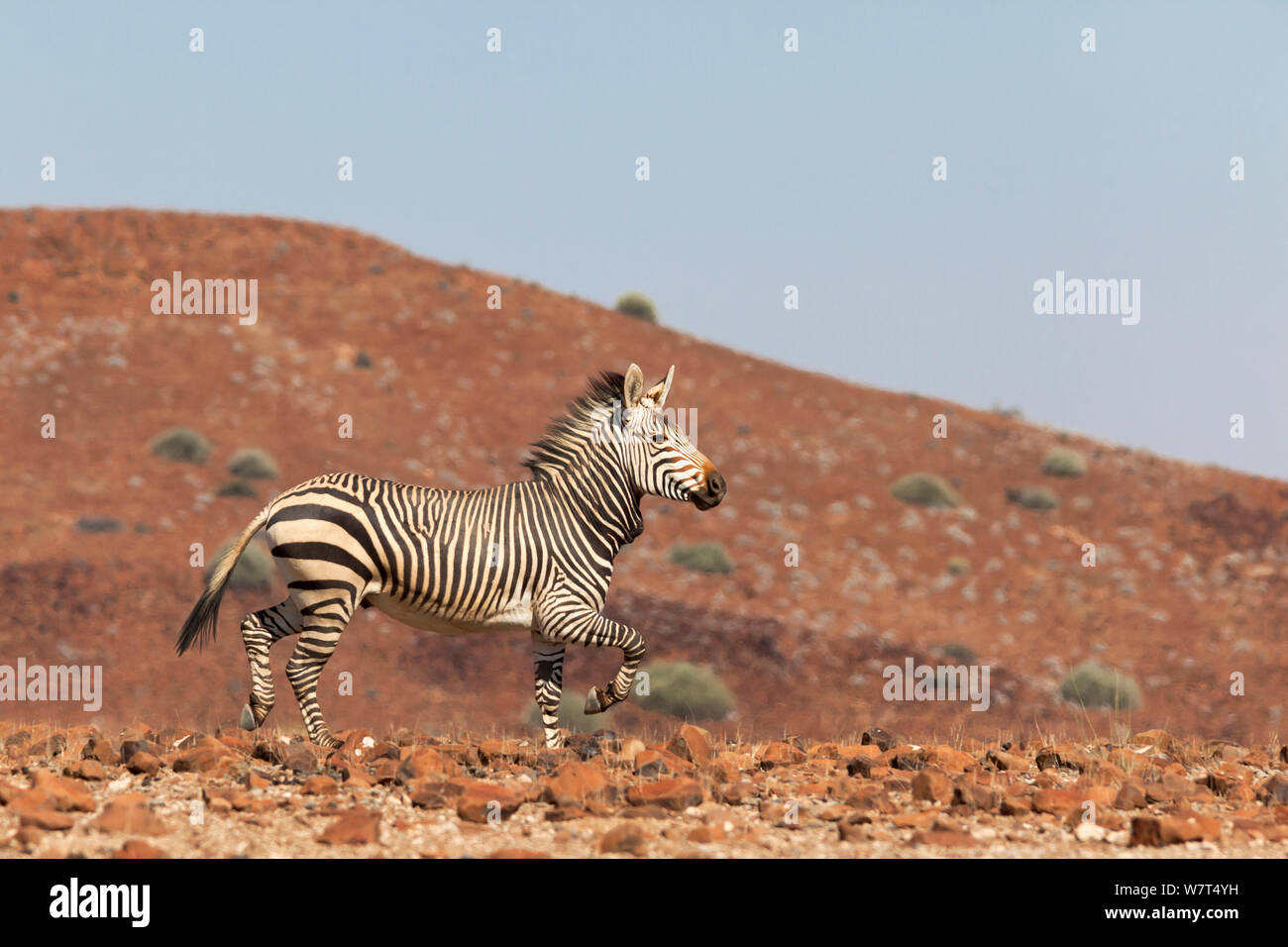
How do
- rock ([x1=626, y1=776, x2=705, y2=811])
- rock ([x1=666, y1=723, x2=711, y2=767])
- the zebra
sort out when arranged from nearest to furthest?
rock ([x1=626, y1=776, x2=705, y2=811])
the zebra
rock ([x1=666, y1=723, x2=711, y2=767])

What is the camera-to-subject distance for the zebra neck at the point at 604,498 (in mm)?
11922

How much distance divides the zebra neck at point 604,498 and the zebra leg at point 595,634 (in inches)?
31.7

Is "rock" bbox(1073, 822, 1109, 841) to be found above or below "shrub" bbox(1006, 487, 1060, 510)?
below

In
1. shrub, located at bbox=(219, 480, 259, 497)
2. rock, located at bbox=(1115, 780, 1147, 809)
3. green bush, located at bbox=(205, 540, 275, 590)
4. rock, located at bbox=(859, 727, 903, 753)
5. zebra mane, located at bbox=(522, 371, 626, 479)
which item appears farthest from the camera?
shrub, located at bbox=(219, 480, 259, 497)

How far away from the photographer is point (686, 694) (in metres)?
28.6

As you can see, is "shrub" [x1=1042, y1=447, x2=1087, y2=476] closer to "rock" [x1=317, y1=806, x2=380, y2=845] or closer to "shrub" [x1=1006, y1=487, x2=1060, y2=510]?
"shrub" [x1=1006, y1=487, x2=1060, y2=510]

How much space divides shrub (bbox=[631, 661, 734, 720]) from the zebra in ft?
54.8

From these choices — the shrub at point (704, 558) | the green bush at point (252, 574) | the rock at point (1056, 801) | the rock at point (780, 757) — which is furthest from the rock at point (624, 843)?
the shrub at point (704, 558)

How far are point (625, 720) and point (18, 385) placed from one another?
24.4 meters

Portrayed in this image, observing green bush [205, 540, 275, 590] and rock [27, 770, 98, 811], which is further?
green bush [205, 540, 275, 590]

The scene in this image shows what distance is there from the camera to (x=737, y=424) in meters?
46.4

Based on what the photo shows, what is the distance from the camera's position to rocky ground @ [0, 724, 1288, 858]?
8125 mm

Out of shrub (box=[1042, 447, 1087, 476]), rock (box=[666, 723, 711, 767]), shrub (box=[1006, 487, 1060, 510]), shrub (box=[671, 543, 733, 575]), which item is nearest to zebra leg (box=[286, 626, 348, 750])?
rock (box=[666, 723, 711, 767])
